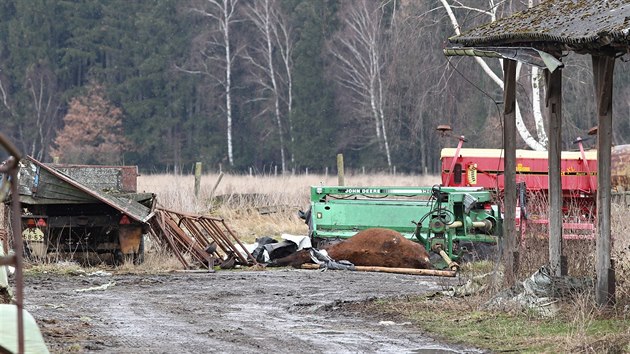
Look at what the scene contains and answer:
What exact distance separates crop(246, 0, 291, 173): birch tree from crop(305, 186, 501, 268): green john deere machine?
138 ft

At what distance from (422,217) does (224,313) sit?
7.47 m

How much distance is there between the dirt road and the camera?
1044 cm

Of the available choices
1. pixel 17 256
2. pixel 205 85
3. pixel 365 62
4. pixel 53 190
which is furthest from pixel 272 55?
pixel 17 256

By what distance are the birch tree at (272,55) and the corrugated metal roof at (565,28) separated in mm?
50403

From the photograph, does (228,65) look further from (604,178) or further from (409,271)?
(604,178)

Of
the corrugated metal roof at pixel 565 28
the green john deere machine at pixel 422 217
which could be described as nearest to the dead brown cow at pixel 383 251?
the green john deere machine at pixel 422 217

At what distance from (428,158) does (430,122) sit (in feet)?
7.58

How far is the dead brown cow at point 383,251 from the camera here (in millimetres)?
19109

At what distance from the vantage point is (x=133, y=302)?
1419 cm

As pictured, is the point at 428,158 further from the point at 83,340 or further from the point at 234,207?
the point at 83,340

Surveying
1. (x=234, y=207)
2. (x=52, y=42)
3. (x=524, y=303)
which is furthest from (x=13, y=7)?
(x=524, y=303)

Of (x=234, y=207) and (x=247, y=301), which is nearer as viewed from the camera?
(x=247, y=301)

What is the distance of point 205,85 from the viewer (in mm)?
67812

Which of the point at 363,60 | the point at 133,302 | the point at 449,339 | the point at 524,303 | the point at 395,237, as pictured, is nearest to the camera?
the point at 449,339
